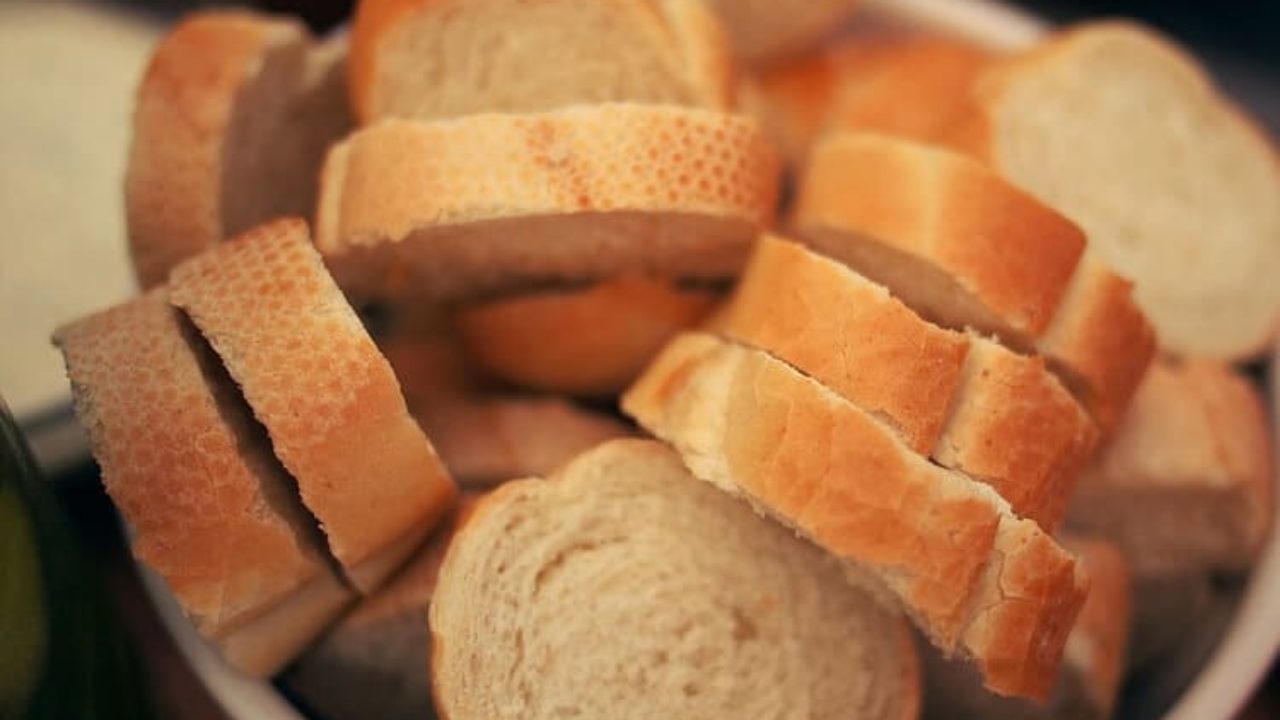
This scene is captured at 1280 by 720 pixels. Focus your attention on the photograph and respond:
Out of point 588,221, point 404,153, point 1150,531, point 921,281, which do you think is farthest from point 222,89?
point 1150,531

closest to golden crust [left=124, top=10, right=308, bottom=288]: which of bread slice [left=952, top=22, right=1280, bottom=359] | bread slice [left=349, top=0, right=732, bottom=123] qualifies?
bread slice [left=349, top=0, right=732, bottom=123]

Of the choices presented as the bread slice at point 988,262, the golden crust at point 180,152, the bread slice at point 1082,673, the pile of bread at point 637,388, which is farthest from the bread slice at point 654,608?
Answer: the golden crust at point 180,152

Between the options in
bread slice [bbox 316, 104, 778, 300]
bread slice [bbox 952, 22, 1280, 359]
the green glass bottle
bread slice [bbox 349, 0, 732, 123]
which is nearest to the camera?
the green glass bottle

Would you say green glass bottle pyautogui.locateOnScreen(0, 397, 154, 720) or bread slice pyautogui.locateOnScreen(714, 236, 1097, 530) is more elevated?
bread slice pyautogui.locateOnScreen(714, 236, 1097, 530)

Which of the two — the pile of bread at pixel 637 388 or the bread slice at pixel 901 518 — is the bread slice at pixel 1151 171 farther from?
the bread slice at pixel 901 518

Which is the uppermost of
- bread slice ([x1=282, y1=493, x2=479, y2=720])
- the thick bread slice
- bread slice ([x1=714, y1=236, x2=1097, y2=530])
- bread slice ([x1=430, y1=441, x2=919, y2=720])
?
bread slice ([x1=714, y1=236, x2=1097, y2=530])

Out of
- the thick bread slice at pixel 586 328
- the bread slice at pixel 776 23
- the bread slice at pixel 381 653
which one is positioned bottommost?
the bread slice at pixel 381 653

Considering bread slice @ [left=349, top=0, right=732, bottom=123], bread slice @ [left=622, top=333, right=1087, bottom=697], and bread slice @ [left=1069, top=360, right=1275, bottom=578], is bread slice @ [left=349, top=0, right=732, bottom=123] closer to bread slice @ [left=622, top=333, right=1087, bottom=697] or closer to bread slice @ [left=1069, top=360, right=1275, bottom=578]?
bread slice @ [left=622, top=333, right=1087, bottom=697]
